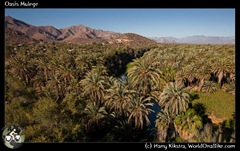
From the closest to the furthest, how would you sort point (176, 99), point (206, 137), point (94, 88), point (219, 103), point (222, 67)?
point (206, 137) → point (176, 99) → point (94, 88) → point (219, 103) → point (222, 67)

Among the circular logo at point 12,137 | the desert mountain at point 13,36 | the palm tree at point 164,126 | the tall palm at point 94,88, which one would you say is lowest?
the palm tree at point 164,126

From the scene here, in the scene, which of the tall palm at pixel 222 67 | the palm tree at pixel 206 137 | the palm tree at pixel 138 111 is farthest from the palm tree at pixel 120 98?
the tall palm at pixel 222 67

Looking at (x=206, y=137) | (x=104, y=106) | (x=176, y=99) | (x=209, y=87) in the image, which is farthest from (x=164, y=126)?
(x=209, y=87)

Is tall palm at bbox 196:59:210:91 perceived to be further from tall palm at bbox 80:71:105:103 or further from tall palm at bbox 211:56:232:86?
tall palm at bbox 80:71:105:103

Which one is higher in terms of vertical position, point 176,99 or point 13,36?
point 13,36

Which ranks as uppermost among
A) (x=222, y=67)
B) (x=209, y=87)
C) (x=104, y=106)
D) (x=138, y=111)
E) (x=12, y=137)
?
(x=222, y=67)

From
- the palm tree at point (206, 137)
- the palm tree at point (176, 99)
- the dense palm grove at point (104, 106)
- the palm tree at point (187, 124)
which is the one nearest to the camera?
the palm tree at point (206, 137)

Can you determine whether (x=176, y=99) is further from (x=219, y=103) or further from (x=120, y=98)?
(x=219, y=103)

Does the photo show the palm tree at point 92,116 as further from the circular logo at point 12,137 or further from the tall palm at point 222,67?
the tall palm at point 222,67

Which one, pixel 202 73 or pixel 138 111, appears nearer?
pixel 138 111

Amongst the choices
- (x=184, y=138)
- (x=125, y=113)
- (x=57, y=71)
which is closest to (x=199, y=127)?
(x=184, y=138)
